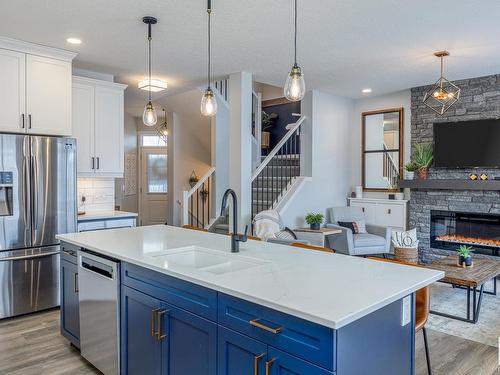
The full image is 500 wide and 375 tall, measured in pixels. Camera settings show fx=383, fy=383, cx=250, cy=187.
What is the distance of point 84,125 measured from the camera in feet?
15.4

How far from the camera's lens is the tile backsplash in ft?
16.5

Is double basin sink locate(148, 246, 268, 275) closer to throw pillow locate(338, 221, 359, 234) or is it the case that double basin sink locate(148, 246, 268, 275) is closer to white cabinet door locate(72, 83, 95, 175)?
white cabinet door locate(72, 83, 95, 175)

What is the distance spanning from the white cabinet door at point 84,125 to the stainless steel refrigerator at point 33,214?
0.43 metres

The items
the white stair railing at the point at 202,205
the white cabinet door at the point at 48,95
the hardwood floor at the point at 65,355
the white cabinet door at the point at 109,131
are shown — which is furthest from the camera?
the white stair railing at the point at 202,205

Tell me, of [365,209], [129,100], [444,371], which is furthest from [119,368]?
[129,100]

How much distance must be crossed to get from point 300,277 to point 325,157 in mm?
5048

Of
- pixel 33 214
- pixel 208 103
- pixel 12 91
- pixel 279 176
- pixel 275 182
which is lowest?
pixel 33 214

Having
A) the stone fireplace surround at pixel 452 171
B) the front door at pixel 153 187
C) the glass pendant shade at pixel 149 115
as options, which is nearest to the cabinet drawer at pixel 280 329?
the glass pendant shade at pixel 149 115

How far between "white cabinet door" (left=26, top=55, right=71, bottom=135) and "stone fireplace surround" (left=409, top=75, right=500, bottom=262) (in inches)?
204

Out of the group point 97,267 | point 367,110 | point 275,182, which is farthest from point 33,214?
point 367,110

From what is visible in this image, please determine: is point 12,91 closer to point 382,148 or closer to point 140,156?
point 382,148

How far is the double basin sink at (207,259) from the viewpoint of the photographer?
7.63 feet

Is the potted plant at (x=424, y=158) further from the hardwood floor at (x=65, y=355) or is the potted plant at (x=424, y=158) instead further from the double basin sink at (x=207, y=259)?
the double basin sink at (x=207, y=259)

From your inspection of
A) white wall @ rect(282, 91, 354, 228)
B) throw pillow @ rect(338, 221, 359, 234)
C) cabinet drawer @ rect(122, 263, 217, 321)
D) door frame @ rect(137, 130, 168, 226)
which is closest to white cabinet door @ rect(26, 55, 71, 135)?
cabinet drawer @ rect(122, 263, 217, 321)
